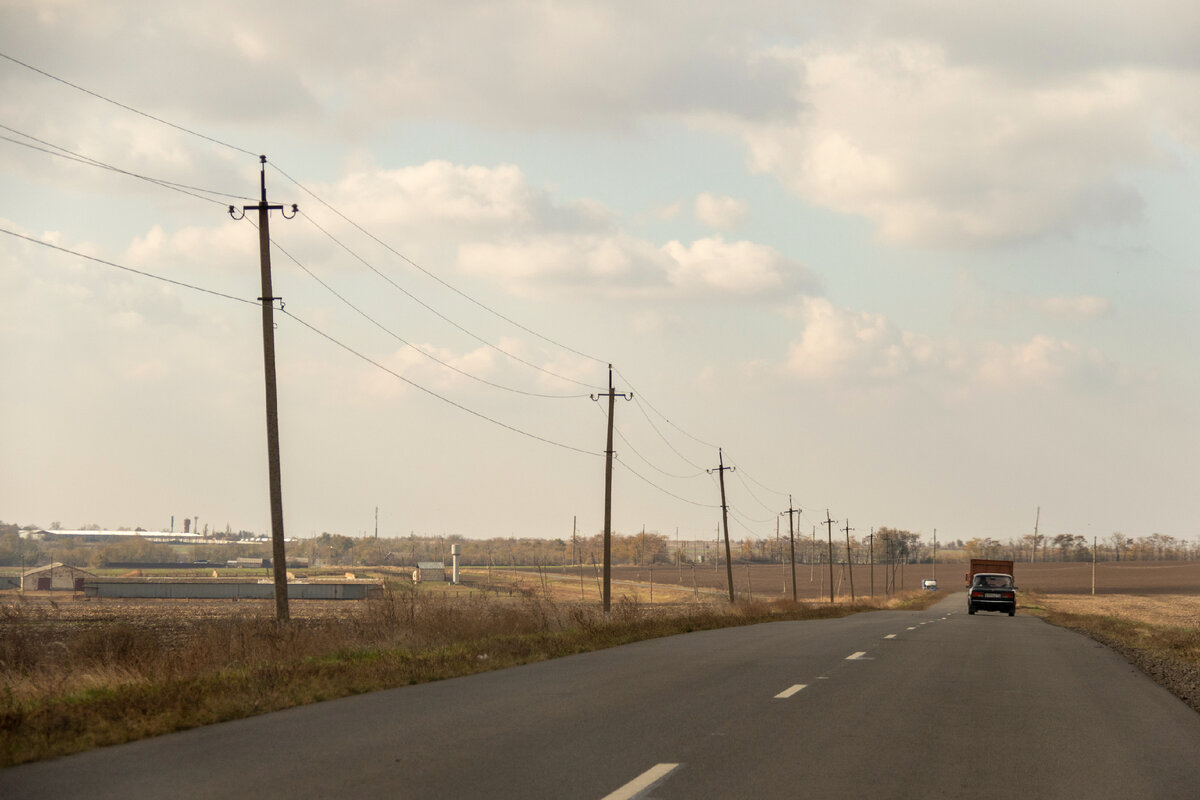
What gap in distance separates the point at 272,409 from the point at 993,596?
139 ft

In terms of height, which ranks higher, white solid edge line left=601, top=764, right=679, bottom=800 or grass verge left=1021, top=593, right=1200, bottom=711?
white solid edge line left=601, top=764, right=679, bottom=800

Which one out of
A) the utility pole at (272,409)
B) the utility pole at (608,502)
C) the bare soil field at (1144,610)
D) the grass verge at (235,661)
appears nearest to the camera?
the grass verge at (235,661)

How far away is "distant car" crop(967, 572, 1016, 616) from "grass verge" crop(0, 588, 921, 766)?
31600mm

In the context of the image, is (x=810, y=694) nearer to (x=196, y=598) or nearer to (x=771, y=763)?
(x=771, y=763)

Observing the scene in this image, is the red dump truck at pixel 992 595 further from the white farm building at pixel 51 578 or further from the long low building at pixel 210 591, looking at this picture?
the white farm building at pixel 51 578

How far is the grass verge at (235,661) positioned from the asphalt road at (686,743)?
659 mm

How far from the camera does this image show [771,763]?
8.69 m

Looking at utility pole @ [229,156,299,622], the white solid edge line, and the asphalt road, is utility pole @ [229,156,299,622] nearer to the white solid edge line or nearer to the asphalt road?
the asphalt road

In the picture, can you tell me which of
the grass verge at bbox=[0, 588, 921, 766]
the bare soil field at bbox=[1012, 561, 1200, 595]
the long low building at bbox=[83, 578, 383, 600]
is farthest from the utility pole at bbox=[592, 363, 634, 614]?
the bare soil field at bbox=[1012, 561, 1200, 595]

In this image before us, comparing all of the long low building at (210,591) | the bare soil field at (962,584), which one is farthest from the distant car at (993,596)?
the long low building at (210,591)

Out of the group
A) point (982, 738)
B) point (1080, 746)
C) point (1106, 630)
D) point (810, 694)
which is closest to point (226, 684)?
point (810, 694)

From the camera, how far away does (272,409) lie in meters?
25.2

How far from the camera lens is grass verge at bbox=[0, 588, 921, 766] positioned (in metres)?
10.9

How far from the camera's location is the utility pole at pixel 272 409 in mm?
24312
